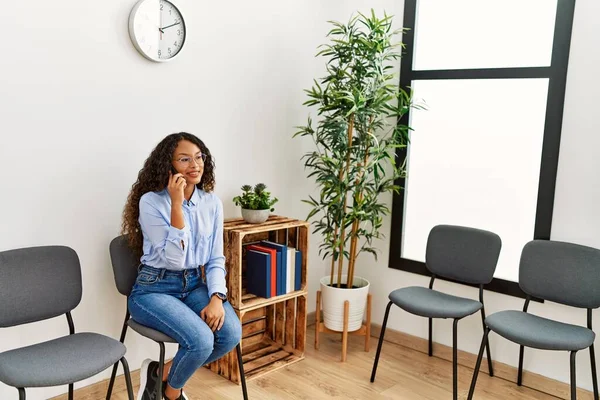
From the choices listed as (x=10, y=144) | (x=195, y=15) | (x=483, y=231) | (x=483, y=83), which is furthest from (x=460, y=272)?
(x=10, y=144)

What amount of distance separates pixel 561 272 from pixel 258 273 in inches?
62.4

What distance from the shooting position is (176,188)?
2307 millimetres

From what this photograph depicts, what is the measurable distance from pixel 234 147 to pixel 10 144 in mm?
1220

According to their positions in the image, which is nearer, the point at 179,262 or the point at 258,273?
the point at 179,262

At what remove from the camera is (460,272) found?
9.72ft

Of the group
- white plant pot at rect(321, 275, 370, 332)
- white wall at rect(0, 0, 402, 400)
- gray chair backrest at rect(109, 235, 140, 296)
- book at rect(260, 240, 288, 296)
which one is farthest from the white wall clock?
white plant pot at rect(321, 275, 370, 332)

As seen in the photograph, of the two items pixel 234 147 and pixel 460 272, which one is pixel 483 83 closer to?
pixel 460 272

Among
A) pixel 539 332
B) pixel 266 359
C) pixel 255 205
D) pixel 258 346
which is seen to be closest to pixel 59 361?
pixel 255 205

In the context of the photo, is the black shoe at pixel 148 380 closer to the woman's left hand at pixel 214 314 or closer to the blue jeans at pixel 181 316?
the blue jeans at pixel 181 316

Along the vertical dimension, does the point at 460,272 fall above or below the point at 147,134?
below

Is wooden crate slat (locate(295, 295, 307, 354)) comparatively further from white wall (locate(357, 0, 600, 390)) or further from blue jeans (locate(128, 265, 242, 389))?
→ white wall (locate(357, 0, 600, 390))

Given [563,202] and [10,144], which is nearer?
[10,144]

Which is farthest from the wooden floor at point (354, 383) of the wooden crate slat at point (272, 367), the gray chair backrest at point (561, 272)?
the gray chair backrest at point (561, 272)

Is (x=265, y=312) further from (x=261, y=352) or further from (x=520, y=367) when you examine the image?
(x=520, y=367)
